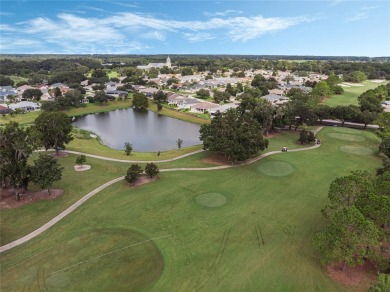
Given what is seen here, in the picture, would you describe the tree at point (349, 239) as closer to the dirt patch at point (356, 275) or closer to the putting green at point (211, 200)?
the dirt patch at point (356, 275)

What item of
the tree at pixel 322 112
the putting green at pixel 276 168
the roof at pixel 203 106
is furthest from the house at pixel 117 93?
the putting green at pixel 276 168

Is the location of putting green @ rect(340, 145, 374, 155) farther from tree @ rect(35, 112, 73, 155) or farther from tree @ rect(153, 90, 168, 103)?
tree @ rect(153, 90, 168, 103)

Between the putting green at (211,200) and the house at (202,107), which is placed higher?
the house at (202,107)

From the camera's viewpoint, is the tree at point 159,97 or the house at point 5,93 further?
the house at point 5,93

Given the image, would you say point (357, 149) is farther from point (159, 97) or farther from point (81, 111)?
point (81, 111)

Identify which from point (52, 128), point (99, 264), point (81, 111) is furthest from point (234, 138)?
point (81, 111)

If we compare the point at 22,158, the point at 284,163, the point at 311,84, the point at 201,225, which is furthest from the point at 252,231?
the point at 311,84
